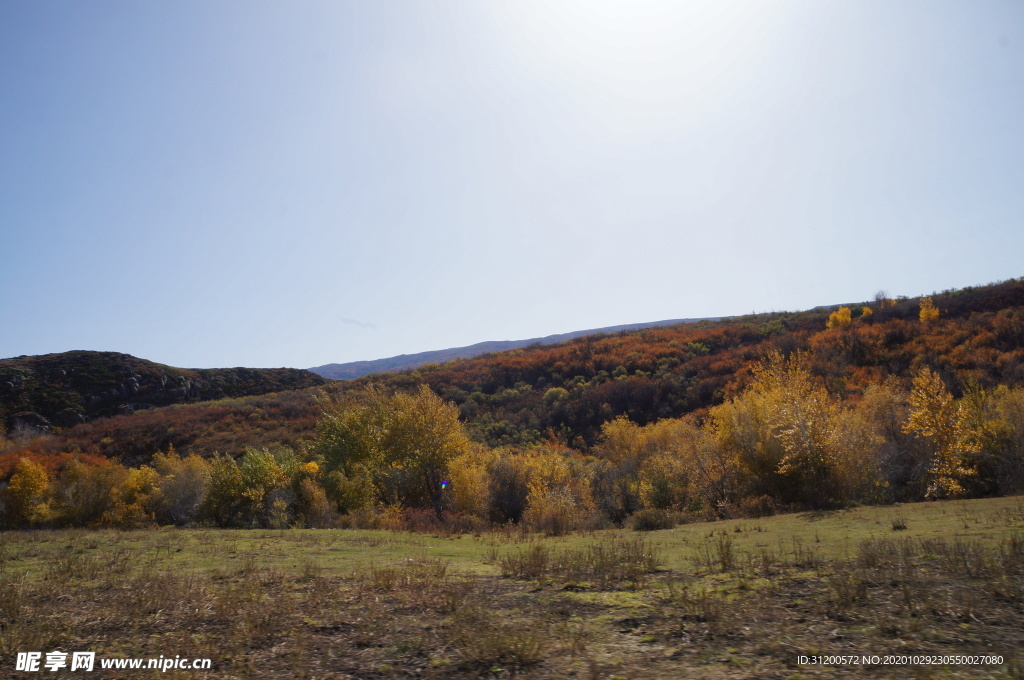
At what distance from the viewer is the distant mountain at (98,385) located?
5688 cm

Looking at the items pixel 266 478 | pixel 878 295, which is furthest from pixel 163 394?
pixel 878 295

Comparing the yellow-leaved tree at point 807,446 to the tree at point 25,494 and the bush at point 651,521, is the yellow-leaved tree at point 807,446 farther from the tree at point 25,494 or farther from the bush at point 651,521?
the tree at point 25,494

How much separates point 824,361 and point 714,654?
52.6 meters

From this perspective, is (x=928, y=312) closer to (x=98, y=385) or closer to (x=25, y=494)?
(x=25, y=494)

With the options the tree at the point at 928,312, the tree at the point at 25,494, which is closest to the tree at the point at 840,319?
the tree at the point at 928,312

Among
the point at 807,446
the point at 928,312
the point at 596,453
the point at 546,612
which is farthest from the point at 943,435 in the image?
the point at 928,312

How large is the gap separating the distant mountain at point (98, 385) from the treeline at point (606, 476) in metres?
36.5

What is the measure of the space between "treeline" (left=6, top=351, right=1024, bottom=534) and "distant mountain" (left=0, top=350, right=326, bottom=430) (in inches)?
1435

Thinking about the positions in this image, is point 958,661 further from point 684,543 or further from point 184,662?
point 684,543

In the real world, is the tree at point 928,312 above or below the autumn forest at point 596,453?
above

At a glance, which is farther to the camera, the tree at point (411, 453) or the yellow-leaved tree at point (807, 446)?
the tree at point (411, 453)

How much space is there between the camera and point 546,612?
7.24 metres

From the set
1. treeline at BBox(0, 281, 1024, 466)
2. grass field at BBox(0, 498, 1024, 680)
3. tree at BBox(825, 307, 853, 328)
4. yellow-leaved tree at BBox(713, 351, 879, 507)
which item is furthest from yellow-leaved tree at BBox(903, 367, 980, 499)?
tree at BBox(825, 307, 853, 328)

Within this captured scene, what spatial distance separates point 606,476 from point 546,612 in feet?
75.3
